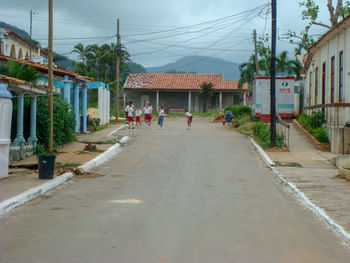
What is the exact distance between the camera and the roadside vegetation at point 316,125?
67.9ft

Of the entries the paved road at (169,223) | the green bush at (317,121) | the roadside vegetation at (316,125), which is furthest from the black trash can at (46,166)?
the green bush at (317,121)

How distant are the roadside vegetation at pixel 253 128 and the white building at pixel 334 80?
2506mm

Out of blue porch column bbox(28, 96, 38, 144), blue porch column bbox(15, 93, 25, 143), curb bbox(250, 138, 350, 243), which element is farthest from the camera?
blue porch column bbox(28, 96, 38, 144)

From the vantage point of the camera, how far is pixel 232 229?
24.2ft

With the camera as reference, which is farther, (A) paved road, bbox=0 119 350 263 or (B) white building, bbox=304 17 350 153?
(B) white building, bbox=304 17 350 153

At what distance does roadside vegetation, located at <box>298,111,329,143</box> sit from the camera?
20.7 meters

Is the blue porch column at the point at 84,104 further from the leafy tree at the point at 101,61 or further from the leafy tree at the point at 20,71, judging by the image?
the leafy tree at the point at 101,61

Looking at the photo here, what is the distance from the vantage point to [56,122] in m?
19.0

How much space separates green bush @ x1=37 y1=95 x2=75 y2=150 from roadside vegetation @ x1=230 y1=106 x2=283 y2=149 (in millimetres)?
8642

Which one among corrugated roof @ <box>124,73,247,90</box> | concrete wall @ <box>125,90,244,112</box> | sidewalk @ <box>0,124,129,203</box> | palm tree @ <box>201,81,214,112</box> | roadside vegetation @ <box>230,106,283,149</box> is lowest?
sidewalk @ <box>0,124,129,203</box>

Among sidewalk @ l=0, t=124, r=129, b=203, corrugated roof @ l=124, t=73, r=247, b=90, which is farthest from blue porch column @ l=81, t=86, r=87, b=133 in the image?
corrugated roof @ l=124, t=73, r=247, b=90

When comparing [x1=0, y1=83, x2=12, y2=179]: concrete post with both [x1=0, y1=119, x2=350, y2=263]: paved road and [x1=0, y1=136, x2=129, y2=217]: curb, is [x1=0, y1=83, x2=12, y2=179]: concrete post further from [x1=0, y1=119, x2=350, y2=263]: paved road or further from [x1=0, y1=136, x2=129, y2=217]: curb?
[x1=0, y1=119, x2=350, y2=263]: paved road

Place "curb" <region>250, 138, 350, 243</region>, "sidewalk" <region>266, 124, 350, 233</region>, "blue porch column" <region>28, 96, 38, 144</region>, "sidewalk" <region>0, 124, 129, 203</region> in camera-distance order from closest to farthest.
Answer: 1. "curb" <region>250, 138, 350, 243</region>
2. "sidewalk" <region>266, 124, 350, 233</region>
3. "sidewalk" <region>0, 124, 129, 203</region>
4. "blue porch column" <region>28, 96, 38, 144</region>

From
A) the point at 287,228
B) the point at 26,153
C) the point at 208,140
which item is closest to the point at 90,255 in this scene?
the point at 287,228
